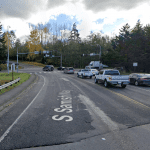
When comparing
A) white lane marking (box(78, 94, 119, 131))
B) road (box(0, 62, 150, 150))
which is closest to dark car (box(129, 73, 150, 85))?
road (box(0, 62, 150, 150))

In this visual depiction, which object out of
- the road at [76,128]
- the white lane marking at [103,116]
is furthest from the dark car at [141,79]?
the white lane marking at [103,116]

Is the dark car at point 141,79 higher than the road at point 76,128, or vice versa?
the dark car at point 141,79

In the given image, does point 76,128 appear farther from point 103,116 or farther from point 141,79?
point 141,79

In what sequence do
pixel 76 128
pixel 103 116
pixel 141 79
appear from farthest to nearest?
pixel 141 79 → pixel 103 116 → pixel 76 128

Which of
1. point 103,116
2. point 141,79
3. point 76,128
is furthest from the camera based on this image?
point 141,79

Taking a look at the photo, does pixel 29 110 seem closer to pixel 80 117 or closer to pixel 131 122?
pixel 80 117

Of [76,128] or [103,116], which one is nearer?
[76,128]

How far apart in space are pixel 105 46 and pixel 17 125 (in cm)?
8557

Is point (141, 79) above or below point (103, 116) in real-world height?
above

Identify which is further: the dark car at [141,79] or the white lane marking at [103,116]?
the dark car at [141,79]

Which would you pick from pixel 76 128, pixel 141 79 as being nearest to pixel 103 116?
pixel 76 128

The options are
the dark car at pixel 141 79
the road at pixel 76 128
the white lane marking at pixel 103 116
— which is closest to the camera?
the road at pixel 76 128

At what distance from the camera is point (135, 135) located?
16.4ft

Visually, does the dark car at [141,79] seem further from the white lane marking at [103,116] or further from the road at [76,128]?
the white lane marking at [103,116]
